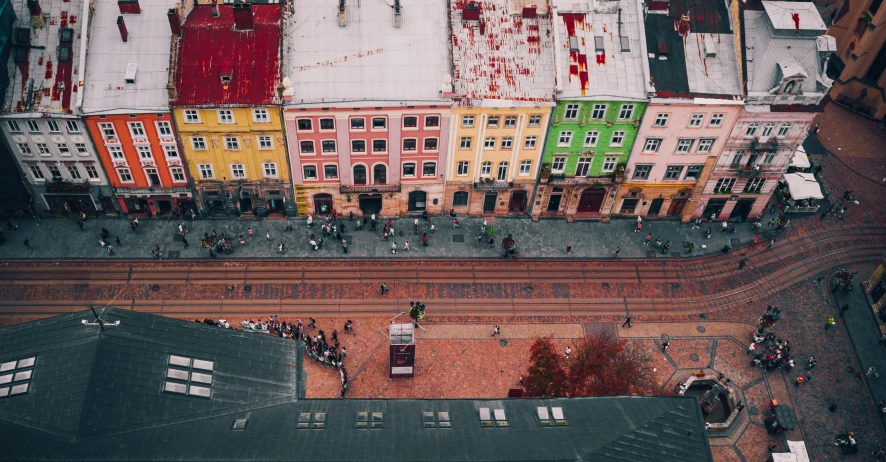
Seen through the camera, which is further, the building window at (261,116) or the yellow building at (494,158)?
the yellow building at (494,158)

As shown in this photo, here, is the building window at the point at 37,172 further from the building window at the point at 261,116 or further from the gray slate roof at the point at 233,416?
the gray slate roof at the point at 233,416

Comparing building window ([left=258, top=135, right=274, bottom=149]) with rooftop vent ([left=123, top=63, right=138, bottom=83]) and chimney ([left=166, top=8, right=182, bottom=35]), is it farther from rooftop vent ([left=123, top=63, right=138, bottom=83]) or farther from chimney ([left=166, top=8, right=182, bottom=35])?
rooftop vent ([left=123, top=63, right=138, bottom=83])

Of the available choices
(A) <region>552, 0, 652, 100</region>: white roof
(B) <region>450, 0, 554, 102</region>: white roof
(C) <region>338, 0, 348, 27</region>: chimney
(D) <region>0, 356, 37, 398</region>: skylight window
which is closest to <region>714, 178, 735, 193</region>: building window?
(A) <region>552, 0, 652, 100</region>: white roof

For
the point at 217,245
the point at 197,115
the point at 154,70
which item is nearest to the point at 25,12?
the point at 154,70

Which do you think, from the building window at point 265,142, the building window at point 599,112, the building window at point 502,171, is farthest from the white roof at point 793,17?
the building window at point 265,142

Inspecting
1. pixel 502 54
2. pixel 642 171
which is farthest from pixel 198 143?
pixel 642 171

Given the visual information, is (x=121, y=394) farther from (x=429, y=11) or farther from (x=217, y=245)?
(x=429, y=11)

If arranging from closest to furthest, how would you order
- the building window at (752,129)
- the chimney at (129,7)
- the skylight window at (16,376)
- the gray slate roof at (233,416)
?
the gray slate roof at (233,416)
the skylight window at (16,376)
the chimney at (129,7)
the building window at (752,129)

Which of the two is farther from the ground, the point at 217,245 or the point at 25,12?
the point at 25,12
